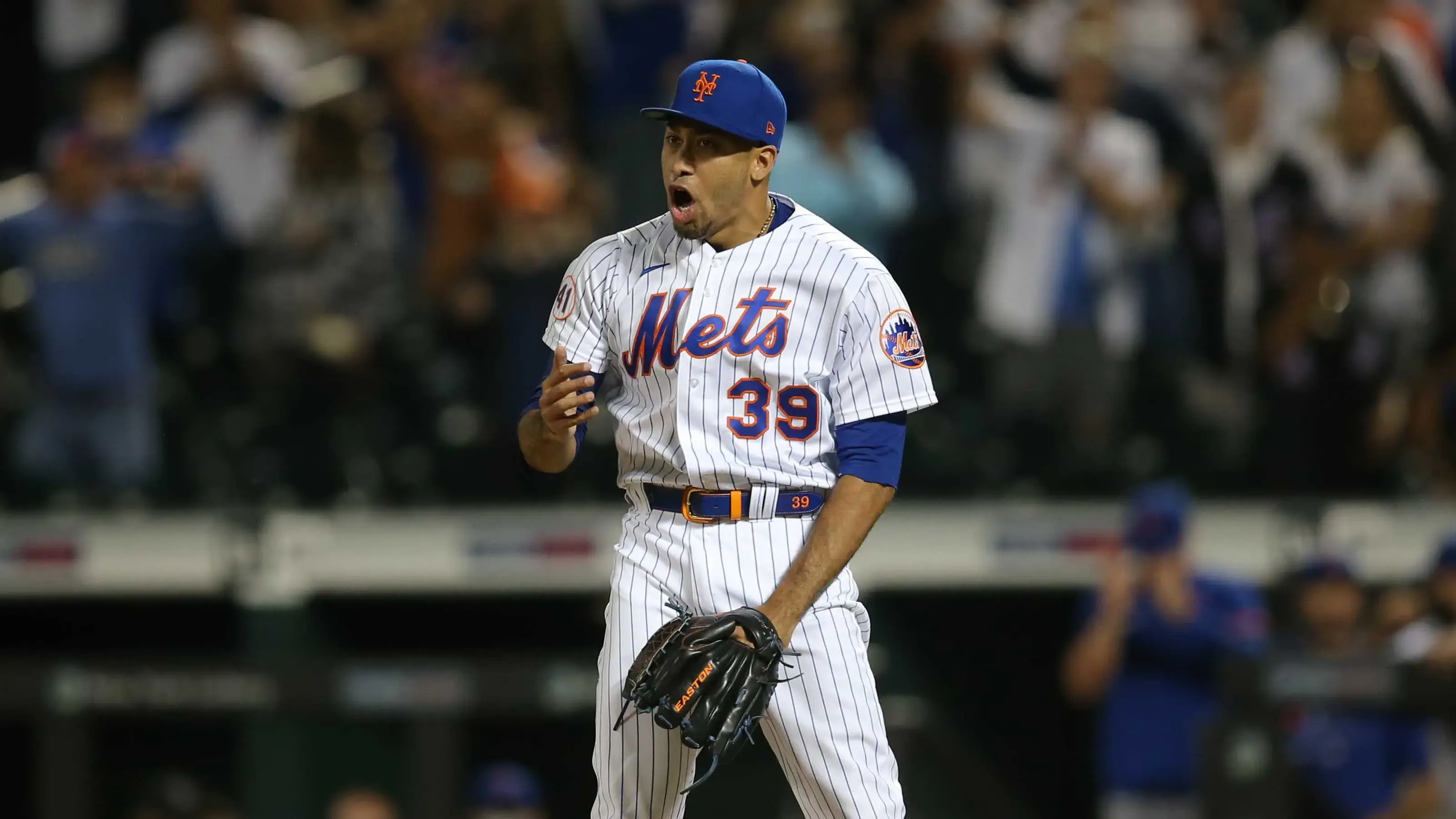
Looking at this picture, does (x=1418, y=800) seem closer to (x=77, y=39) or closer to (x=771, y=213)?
(x=771, y=213)

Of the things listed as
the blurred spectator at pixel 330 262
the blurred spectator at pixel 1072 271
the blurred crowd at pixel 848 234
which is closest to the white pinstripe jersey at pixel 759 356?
the blurred crowd at pixel 848 234

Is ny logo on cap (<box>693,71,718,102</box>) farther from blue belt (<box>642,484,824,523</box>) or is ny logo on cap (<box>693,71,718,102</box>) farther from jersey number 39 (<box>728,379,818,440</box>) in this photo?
blue belt (<box>642,484,824,523</box>)

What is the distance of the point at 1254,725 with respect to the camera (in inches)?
265

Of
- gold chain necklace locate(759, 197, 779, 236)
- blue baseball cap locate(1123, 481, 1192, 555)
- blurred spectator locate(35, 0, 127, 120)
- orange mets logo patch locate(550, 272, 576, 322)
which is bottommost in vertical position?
blue baseball cap locate(1123, 481, 1192, 555)

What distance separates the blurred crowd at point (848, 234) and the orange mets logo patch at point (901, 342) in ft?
10.7

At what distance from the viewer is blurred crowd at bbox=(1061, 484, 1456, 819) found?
679cm

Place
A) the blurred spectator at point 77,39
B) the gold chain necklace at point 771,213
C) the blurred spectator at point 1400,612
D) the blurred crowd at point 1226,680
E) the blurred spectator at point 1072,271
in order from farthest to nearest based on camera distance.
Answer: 1. the blurred spectator at point 77,39
2. the blurred spectator at point 1072,271
3. the blurred spectator at point 1400,612
4. the blurred crowd at point 1226,680
5. the gold chain necklace at point 771,213

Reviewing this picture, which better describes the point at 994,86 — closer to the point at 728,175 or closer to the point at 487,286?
the point at 487,286

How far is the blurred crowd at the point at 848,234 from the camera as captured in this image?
24.1 ft

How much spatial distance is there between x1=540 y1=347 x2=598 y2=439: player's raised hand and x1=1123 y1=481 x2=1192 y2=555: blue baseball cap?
3548 millimetres

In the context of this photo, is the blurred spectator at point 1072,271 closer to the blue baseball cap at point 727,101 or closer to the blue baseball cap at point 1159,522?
the blue baseball cap at point 1159,522

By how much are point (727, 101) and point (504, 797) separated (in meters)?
3.60

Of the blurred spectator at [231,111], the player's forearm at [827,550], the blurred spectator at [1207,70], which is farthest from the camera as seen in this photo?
the blurred spectator at [231,111]

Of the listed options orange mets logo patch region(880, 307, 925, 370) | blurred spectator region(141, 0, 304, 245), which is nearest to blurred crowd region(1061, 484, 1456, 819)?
blurred spectator region(141, 0, 304, 245)
